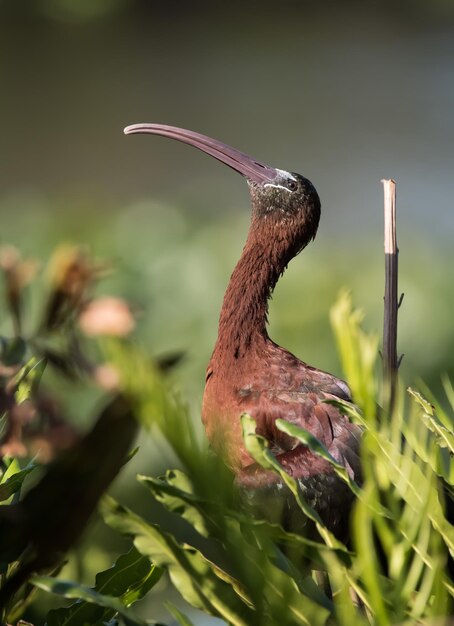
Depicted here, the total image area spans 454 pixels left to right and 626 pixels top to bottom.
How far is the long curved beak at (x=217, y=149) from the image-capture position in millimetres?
800

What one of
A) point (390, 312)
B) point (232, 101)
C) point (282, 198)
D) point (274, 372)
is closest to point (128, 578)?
point (390, 312)

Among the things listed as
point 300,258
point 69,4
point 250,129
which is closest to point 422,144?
point 250,129

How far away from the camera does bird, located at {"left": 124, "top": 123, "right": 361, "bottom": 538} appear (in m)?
0.84

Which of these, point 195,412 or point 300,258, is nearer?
point 195,412

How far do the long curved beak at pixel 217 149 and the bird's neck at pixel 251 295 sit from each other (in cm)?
7

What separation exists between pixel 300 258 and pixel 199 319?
21.0 inches

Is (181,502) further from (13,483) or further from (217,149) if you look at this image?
(217,149)

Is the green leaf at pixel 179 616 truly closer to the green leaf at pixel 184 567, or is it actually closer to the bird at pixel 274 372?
the green leaf at pixel 184 567

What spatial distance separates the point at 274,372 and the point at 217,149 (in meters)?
0.23

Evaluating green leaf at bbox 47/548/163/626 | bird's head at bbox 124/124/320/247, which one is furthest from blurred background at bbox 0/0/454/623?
green leaf at bbox 47/548/163/626

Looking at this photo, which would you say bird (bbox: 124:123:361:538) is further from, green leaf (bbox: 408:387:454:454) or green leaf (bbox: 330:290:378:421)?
green leaf (bbox: 330:290:378:421)

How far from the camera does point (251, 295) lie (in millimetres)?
976

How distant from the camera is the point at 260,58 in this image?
299 inches

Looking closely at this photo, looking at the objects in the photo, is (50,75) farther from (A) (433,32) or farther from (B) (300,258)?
(B) (300,258)
